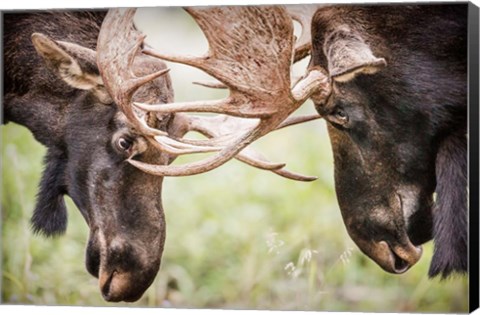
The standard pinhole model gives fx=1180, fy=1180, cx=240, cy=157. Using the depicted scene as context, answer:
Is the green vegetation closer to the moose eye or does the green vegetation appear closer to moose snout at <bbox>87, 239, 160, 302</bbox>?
moose snout at <bbox>87, 239, 160, 302</bbox>

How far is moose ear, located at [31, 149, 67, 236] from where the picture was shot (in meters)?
6.18

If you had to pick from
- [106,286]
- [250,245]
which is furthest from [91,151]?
[250,245]

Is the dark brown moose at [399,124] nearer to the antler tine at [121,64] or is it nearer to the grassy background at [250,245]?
the grassy background at [250,245]

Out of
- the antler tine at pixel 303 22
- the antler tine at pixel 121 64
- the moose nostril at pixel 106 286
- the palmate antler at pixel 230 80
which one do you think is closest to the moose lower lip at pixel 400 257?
the palmate antler at pixel 230 80

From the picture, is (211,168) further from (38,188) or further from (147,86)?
(38,188)

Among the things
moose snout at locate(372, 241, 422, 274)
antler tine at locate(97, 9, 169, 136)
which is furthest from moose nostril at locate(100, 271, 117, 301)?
moose snout at locate(372, 241, 422, 274)

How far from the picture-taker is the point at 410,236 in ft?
19.1

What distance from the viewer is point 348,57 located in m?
5.71

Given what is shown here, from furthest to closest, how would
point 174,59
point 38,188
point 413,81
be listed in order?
point 38,188 < point 413,81 < point 174,59

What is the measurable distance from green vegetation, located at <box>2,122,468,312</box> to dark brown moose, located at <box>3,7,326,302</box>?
7 cm

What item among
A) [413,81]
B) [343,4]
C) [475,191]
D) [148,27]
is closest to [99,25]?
[148,27]

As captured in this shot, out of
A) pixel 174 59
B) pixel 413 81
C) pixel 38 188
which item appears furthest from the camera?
pixel 38 188

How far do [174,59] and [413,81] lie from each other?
1.20 meters

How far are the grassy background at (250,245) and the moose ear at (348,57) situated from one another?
0.88 ft
